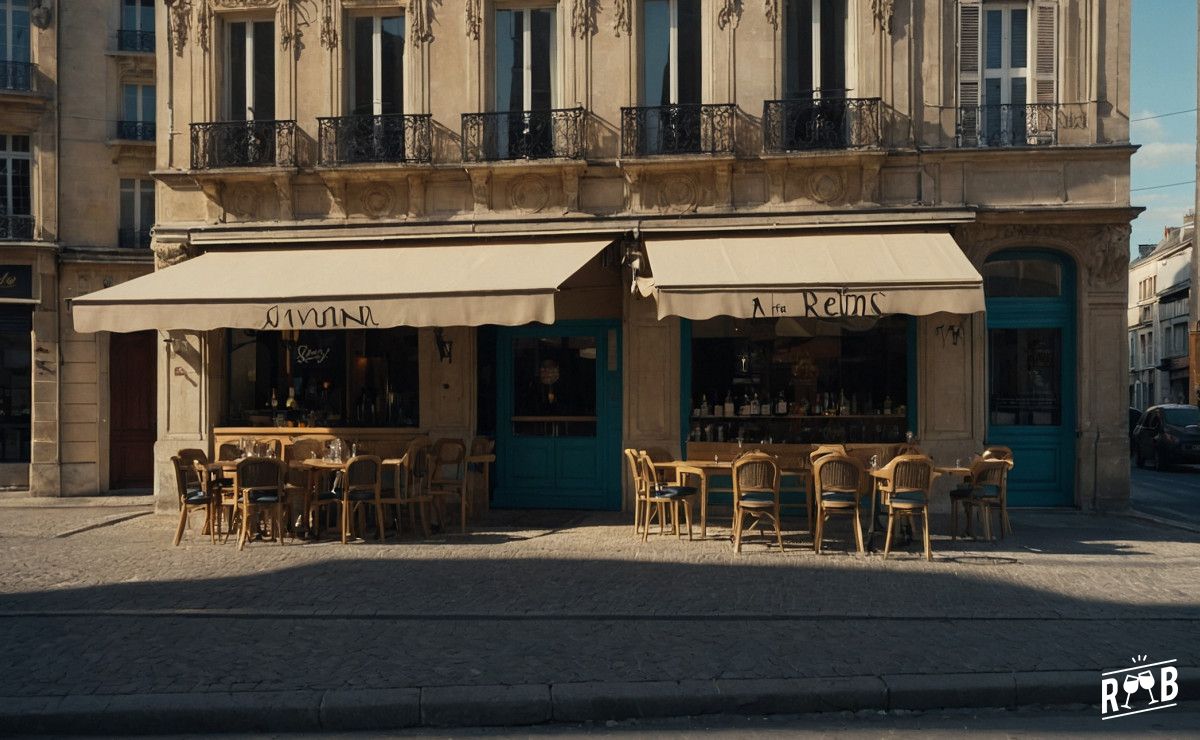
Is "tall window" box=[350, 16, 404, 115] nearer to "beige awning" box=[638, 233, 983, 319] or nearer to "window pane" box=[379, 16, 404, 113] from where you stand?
"window pane" box=[379, 16, 404, 113]

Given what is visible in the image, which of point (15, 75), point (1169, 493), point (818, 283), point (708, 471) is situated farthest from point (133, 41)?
point (1169, 493)

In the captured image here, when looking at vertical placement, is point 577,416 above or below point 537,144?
below

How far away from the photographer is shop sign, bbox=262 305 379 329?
34.7 ft

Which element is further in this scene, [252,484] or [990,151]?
[990,151]

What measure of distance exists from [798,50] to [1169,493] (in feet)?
35.3

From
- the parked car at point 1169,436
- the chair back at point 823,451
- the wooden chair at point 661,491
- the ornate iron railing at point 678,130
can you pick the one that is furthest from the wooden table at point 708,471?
the parked car at point 1169,436

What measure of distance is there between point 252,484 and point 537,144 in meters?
5.42

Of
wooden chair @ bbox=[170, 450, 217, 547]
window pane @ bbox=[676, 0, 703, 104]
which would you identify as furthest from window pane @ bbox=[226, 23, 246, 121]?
window pane @ bbox=[676, 0, 703, 104]

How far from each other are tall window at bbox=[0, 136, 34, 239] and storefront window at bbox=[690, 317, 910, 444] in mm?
12751

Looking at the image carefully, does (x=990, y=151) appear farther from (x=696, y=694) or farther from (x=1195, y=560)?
(x=696, y=694)

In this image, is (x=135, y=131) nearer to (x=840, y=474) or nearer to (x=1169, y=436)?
(x=840, y=474)

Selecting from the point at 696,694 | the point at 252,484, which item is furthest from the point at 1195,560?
the point at 252,484

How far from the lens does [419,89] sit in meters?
12.9

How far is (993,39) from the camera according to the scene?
12.6 metres
